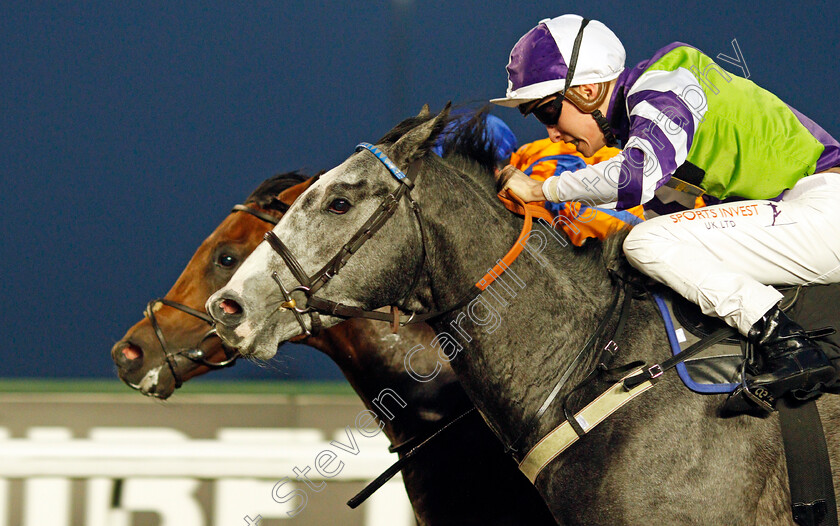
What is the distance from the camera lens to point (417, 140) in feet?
6.45

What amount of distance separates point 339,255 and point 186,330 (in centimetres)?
125

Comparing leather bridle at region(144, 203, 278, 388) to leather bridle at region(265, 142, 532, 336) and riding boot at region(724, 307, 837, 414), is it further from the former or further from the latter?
riding boot at region(724, 307, 837, 414)

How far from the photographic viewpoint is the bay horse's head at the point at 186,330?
9.46ft

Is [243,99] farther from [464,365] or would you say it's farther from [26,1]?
[464,365]

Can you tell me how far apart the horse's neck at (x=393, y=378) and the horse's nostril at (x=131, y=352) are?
0.67 meters

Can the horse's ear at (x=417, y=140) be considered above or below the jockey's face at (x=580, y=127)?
above

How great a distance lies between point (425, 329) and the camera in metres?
2.83

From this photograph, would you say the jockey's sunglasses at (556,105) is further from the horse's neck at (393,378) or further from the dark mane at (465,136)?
the horse's neck at (393,378)

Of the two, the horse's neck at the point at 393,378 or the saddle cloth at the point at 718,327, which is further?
the horse's neck at the point at 393,378

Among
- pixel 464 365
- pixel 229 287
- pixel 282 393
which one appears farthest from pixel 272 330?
pixel 282 393

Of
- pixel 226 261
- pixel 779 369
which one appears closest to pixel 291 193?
pixel 226 261

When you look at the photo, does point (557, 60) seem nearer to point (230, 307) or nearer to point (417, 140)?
point (417, 140)

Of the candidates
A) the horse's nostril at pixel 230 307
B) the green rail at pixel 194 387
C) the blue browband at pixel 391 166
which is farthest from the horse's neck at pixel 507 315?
the green rail at pixel 194 387

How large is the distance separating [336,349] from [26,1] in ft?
10.6
